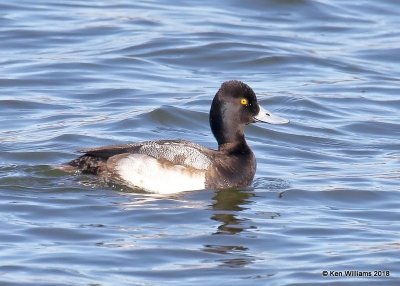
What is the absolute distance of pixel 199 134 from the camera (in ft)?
42.9

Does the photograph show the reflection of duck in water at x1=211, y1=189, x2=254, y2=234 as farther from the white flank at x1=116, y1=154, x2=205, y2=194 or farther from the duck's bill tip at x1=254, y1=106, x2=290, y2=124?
the duck's bill tip at x1=254, y1=106, x2=290, y2=124

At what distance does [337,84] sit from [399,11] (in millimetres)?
4783

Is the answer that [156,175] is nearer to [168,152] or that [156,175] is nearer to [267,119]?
[168,152]

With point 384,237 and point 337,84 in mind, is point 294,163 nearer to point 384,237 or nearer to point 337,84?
point 384,237

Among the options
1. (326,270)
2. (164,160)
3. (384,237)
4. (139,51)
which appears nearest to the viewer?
(326,270)

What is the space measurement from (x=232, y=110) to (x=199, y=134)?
215 centimetres

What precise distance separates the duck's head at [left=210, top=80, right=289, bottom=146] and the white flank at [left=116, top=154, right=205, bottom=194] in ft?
2.43

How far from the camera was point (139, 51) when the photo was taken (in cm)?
1695

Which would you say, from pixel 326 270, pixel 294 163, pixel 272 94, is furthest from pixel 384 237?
pixel 272 94

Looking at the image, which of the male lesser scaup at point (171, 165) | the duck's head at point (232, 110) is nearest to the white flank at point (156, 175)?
the male lesser scaup at point (171, 165)

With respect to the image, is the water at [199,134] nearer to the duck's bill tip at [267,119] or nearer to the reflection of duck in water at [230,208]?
the reflection of duck in water at [230,208]

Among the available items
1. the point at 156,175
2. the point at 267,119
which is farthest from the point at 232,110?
the point at 156,175

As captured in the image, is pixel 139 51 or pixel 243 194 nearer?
pixel 243 194

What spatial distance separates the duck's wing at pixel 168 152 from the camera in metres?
10.4
